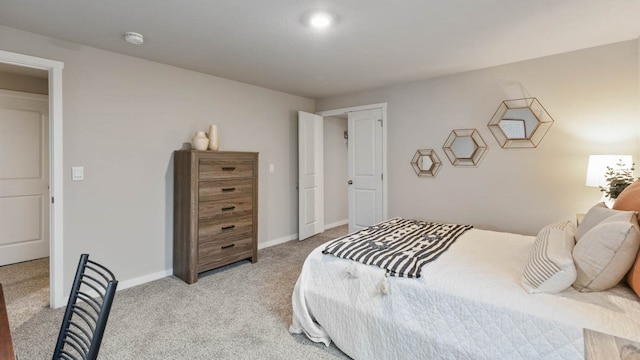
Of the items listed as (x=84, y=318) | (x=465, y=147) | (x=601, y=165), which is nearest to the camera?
(x=84, y=318)

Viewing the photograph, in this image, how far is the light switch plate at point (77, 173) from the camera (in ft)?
9.00

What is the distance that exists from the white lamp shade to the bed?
961 millimetres

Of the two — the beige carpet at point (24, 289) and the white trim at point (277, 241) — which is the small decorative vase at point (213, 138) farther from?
the beige carpet at point (24, 289)

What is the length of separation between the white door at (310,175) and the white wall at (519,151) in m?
1.20

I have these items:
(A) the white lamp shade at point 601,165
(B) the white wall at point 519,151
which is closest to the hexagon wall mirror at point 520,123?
(B) the white wall at point 519,151

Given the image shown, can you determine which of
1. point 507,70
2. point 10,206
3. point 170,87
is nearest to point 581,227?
point 507,70

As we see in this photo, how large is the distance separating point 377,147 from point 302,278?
2.66 metres

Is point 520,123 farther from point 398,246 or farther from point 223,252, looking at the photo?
point 223,252

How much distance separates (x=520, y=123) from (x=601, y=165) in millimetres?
854

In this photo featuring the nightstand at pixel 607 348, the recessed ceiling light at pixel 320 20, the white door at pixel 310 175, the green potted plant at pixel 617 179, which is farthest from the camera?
the white door at pixel 310 175

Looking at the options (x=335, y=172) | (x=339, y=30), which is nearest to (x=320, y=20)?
(x=339, y=30)

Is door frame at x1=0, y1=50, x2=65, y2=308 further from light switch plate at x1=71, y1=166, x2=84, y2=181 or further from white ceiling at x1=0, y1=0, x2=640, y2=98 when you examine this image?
white ceiling at x1=0, y1=0, x2=640, y2=98

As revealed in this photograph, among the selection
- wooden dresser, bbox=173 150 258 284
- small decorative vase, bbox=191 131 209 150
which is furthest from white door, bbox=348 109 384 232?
small decorative vase, bbox=191 131 209 150

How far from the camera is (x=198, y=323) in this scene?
2.38m
